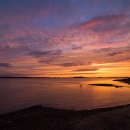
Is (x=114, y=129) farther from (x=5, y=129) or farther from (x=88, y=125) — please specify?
(x=5, y=129)

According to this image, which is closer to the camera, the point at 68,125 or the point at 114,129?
the point at 114,129

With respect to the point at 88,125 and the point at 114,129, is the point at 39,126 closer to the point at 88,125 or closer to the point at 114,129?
the point at 88,125

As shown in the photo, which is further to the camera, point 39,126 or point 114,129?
point 39,126

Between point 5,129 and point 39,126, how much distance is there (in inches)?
110

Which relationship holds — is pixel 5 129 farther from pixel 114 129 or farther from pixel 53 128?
pixel 114 129

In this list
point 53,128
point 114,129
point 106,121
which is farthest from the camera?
point 106,121

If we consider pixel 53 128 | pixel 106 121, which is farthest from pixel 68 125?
pixel 106 121

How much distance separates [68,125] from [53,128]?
50.4 inches

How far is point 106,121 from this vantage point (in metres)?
12.6

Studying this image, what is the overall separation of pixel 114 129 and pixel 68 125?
3662 mm

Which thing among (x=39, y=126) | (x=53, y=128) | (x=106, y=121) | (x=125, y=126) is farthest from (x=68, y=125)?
(x=125, y=126)

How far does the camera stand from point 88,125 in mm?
11516

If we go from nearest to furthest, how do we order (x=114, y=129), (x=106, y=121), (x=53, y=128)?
1. (x=114, y=129)
2. (x=53, y=128)
3. (x=106, y=121)

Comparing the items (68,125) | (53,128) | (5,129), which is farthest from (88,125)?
(5,129)
